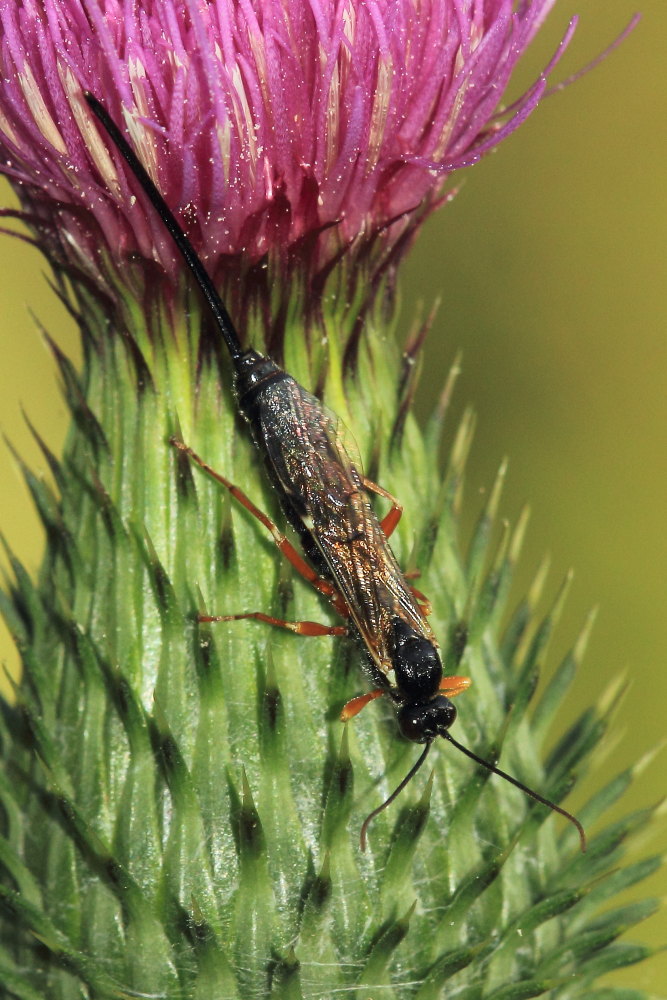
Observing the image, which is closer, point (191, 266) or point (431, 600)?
point (191, 266)

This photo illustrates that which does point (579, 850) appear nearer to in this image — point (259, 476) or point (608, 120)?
point (259, 476)

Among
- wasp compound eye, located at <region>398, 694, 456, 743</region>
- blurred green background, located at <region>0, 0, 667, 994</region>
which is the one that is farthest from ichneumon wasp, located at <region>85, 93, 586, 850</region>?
blurred green background, located at <region>0, 0, 667, 994</region>

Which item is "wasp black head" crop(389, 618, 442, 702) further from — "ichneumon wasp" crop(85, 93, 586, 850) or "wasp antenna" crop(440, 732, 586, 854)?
"wasp antenna" crop(440, 732, 586, 854)

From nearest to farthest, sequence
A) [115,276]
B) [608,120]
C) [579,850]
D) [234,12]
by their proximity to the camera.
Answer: [234,12]
[115,276]
[579,850]
[608,120]

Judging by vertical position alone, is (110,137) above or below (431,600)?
above

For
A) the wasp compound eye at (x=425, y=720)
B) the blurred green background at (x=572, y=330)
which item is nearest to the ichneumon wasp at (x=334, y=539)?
the wasp compound eye at (x=425, y=720)

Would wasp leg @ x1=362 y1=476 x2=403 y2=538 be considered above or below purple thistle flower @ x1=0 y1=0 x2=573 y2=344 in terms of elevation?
below

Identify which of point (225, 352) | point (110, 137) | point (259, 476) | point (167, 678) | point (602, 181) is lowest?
point (167, 678)

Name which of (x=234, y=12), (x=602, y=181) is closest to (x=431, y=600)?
(x=234, y=12)

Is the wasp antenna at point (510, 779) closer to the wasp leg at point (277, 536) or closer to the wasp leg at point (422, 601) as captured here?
the wasp leg at point (422, 601)
